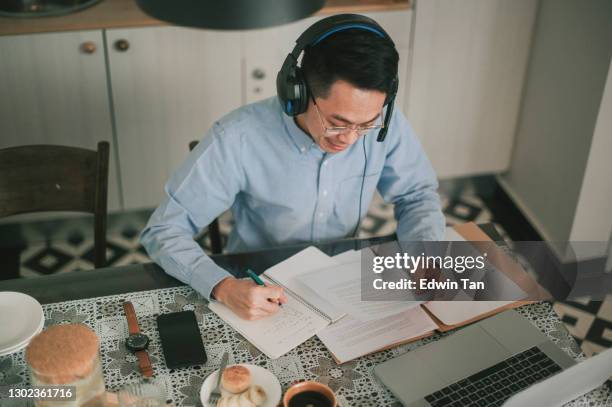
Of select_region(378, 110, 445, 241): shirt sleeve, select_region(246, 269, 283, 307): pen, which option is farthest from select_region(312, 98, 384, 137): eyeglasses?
select_region(246, 269, 283, 307): pen

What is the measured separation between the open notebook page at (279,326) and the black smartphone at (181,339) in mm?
69

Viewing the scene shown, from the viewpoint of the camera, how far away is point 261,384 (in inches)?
50.4

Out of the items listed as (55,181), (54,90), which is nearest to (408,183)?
(55,181)

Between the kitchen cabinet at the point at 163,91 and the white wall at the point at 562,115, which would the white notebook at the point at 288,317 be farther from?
the white wall at the point at 562,115

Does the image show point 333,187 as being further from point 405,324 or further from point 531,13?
point 531,13

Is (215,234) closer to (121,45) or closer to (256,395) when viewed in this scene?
(256,395)

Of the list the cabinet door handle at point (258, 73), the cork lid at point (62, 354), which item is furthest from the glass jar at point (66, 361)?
the cabinet door handle at point (258, 73)

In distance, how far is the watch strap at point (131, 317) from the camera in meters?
1.41

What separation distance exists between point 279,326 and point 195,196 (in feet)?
1.36

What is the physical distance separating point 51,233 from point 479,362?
82.9 inches

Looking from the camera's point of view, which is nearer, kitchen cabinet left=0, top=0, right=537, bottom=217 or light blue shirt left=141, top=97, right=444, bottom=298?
light blue shirt left=141, top=97, right=444, bottom=298

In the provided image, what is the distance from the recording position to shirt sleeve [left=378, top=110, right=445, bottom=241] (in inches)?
69.3

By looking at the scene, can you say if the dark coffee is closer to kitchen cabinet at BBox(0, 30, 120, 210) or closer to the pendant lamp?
the pendant lamp

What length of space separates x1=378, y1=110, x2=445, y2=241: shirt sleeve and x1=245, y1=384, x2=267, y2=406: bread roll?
0.62 meters
